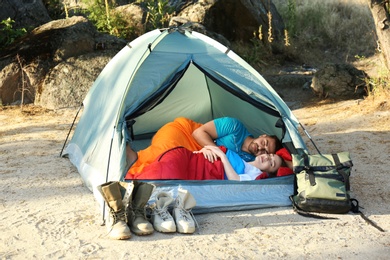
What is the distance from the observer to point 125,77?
17.4 feet

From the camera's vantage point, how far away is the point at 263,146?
5.29 metres

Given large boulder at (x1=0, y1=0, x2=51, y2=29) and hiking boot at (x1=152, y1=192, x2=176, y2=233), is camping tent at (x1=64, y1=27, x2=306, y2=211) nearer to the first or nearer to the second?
hiking boot at (x1=152, y1=192, x2=176, y2=233)

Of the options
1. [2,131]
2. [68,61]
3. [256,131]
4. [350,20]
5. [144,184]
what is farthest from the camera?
[350,20]

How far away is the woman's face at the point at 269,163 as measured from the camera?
4.93 m

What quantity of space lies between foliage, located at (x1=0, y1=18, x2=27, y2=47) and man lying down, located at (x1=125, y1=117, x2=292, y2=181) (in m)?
4.42

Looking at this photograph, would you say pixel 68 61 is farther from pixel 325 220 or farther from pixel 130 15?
pixel 325 220

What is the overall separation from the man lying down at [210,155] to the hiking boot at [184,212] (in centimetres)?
45

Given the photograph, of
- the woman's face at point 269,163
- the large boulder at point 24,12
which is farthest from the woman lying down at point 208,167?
the large boulder at point 24,12

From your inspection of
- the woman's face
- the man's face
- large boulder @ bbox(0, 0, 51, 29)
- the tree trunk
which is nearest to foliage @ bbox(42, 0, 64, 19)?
large boulder @ bbox(0, 0, 51, 29)

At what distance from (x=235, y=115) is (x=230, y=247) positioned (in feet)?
9.42

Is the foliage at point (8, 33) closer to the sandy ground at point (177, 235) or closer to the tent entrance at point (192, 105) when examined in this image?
the sandy ground at point (177, 235)

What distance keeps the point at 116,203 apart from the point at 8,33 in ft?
19.3

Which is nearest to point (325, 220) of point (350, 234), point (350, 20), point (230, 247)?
point (350, 234)

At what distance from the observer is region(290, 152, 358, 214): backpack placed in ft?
14.1
